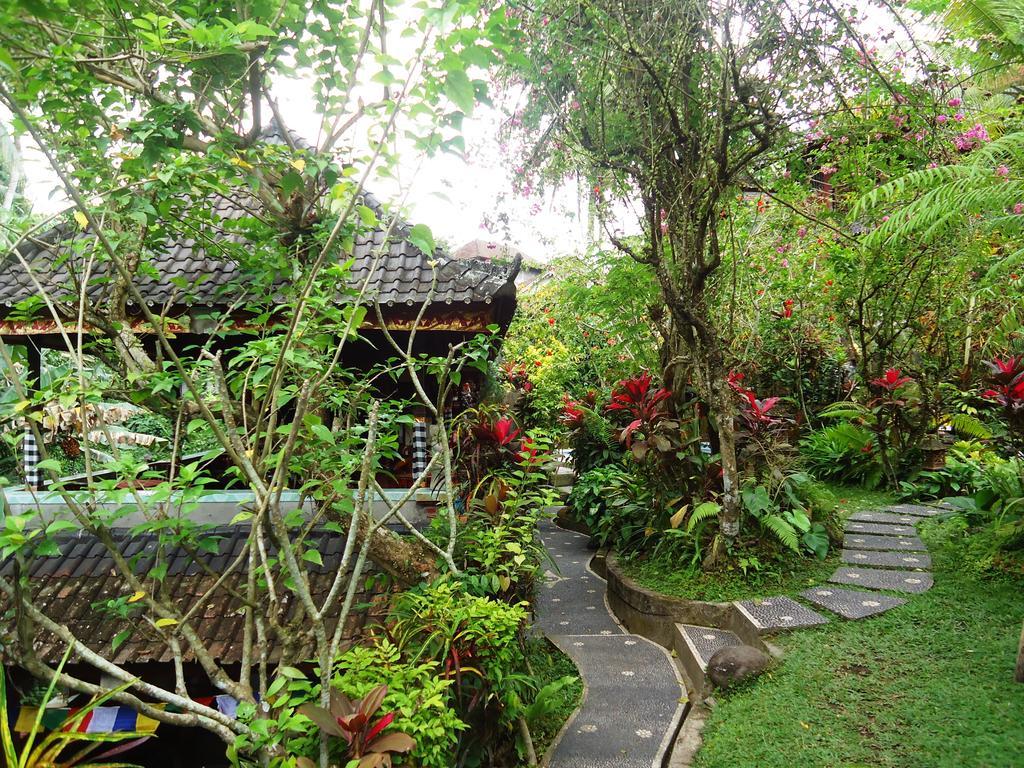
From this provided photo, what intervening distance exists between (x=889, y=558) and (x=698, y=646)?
1.96m

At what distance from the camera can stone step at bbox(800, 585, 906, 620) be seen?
430 centimetres

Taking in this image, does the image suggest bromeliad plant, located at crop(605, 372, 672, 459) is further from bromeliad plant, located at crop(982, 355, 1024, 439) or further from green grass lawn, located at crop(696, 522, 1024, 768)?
bromeliad plant, located at crop(982, 355, 1024, 439)

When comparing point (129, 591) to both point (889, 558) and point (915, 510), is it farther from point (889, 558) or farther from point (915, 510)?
point (915, 510)

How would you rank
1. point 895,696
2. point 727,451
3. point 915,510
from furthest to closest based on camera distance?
1. point 915,510
2. point 727,451
3. point 895,696

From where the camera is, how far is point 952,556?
4996 millimetres

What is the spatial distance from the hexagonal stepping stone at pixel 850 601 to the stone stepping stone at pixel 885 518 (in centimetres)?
195

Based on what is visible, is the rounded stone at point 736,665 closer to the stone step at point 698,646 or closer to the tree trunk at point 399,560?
the stone step at point 698,646

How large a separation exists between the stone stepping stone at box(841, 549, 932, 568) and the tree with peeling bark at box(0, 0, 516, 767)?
3.60 m

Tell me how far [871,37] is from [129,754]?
806 centimetres

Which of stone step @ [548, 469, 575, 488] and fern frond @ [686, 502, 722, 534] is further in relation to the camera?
stone step @ [548, 469, 575, 488]

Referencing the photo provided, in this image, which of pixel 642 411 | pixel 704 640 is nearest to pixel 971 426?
pixel 642 411

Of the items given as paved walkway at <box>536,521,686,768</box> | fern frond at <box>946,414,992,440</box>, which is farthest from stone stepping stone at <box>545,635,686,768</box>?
fern frond at <box>946,414,992,440</box>

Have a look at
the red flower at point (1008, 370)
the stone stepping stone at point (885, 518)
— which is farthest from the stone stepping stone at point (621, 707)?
the red flower at point (1008, 370)

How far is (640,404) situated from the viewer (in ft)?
20.1
